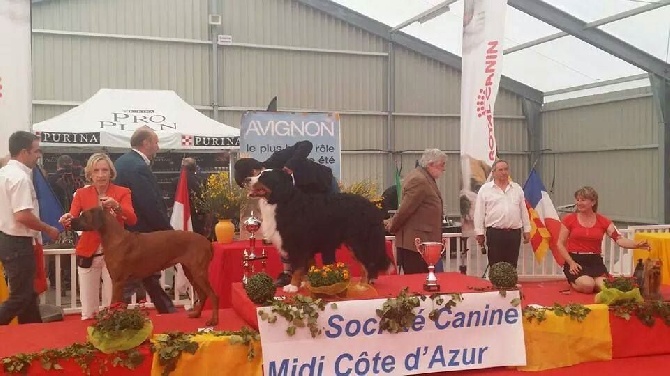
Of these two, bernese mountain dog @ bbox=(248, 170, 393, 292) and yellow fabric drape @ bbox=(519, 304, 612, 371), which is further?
yellow fabric drape @ bbox=(519, 304, 612, 371)

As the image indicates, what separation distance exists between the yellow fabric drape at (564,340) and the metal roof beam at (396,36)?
10.4 metres

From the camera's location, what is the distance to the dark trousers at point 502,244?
4.71 meters

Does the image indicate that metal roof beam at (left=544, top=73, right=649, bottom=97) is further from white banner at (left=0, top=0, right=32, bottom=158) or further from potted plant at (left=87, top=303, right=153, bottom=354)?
potted plant at (left=87, top=303, right=153, bottom=354)

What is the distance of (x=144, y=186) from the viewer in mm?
3758

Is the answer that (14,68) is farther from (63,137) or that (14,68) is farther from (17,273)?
(63,137)

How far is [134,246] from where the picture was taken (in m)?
3.08

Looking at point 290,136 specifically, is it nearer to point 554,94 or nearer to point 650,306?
point 650,306

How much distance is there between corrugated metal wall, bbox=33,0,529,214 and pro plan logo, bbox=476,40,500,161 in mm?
6761

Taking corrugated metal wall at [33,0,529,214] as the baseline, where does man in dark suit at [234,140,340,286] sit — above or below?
below

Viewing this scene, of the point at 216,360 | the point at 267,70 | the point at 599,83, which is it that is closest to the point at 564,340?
the point at 216,360

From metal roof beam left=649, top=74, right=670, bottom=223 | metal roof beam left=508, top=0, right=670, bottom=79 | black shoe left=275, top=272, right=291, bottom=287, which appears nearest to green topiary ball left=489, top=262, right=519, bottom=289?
black shoe left=275, top=272, right=291, bottom=287

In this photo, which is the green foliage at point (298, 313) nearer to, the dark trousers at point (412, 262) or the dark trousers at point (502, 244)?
the dark trousers at point (412, 262)

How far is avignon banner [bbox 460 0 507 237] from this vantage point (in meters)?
6.27

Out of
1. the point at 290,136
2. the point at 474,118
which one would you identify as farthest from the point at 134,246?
the point at 474,118
